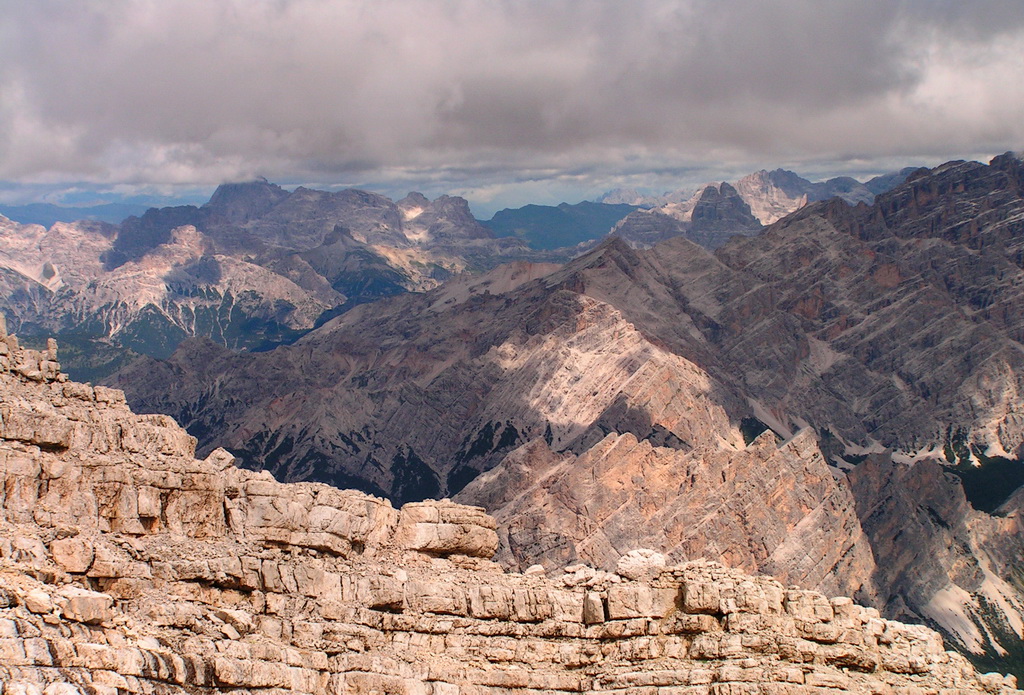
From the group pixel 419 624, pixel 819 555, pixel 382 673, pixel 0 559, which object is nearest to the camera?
pixel 0 559

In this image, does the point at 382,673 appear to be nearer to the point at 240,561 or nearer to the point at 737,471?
the point at 240,561

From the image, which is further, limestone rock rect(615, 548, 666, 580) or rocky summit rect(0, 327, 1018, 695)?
limestone rock rect(615, 548, 666, 580)

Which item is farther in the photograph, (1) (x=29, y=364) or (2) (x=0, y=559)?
(1) (x=29, y=364)

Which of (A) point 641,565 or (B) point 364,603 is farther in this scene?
(A) point 641,565

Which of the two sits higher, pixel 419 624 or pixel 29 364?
pixel 29 364

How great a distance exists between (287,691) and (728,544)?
148 m

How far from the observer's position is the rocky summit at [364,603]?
46375mm

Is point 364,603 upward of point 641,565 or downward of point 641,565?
downward

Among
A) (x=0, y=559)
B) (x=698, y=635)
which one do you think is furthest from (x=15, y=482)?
(x=698, y=635)

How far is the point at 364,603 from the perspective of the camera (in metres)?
51.5

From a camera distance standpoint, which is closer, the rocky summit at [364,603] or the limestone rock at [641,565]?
the rocky summit at [364,603]

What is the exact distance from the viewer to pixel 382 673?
159ft

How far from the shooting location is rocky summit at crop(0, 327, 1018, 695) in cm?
4638

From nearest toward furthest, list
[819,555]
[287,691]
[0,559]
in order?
1. [0,559]
2. [287,691]
3. [819,555]
